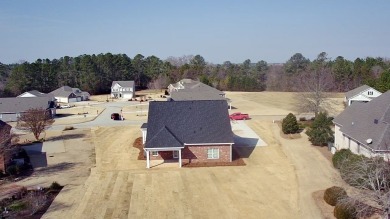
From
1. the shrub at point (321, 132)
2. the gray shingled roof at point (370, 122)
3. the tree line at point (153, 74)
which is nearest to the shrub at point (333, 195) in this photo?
the gray shingled roof at point (370, 122)

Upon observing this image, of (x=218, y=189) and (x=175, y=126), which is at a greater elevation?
(x=175, y=126)

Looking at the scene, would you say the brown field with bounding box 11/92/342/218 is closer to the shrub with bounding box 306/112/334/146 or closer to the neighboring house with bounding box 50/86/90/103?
the shrub with bounding box 306/112/334/146

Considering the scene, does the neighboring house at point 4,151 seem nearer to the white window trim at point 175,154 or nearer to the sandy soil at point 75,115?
the white window trim at point 175,154

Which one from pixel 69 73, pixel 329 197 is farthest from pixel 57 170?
pixel 69 73

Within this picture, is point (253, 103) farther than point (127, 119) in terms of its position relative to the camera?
Yes

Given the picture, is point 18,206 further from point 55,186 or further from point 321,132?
point 321,132

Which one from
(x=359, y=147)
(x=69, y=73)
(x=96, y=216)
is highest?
(x=69, y=73)

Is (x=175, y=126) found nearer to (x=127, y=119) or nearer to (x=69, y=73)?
(x=127, y=119)
